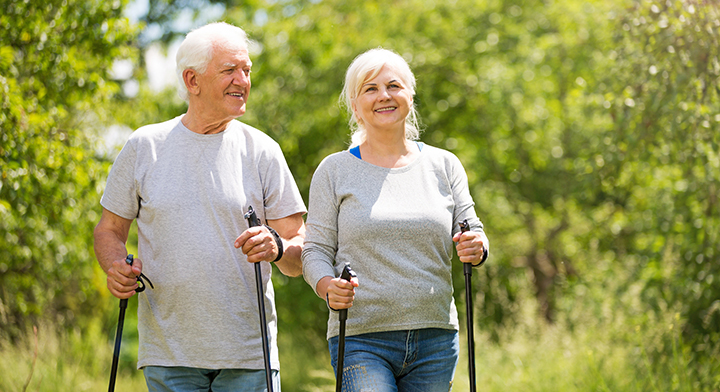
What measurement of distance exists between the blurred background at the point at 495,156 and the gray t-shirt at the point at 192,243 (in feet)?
3.66

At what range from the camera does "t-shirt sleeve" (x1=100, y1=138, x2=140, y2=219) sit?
259 centimetres

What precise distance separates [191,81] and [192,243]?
24.5 inches

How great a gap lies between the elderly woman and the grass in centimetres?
196

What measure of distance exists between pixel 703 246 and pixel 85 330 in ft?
21.6

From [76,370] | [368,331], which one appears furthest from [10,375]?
[368,331]

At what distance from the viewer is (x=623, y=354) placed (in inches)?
203

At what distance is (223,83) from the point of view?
104 inches

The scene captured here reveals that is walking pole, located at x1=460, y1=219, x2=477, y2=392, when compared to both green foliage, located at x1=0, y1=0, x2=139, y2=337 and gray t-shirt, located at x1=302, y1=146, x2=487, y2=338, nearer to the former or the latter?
gray t-shirt, located at x1=302, y1=146, x2=487, y2=338

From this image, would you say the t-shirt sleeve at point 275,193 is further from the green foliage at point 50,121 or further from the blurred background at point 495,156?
the green foliage at point 50,121

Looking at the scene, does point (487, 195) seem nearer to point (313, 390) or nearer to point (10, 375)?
point (313, 390)

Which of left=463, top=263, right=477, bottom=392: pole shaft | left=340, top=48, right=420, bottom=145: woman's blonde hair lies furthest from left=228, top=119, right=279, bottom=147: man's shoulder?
left=463, top=263, right=477, bottom=392: pole shaft

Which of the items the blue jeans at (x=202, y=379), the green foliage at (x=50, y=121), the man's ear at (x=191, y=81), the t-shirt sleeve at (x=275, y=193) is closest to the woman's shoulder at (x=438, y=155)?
the t-shirt sleeve at (x=275, y=193)

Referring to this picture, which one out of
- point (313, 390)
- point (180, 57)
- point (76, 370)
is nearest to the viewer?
point (180, 57)

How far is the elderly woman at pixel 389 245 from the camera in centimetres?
247
